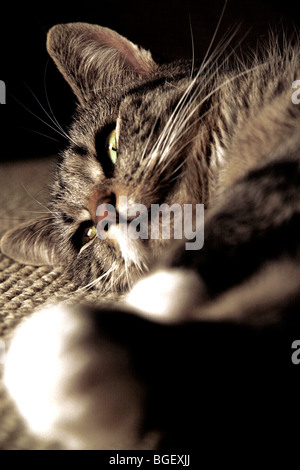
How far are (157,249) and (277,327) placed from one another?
11.4 inches

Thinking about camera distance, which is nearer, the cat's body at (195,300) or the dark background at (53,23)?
the cat's body at (195,300)

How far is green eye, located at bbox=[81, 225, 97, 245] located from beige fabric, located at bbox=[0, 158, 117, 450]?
87 millimetres

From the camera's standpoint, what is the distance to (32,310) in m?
0.73

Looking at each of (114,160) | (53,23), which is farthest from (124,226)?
(53,23)

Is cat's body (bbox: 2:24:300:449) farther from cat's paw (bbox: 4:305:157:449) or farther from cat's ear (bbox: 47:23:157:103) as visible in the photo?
cat's ear (bbox: 47:23:157:103)

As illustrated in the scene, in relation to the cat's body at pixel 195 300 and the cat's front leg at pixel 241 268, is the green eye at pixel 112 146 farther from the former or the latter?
the cat's front leg at pixel 241 268

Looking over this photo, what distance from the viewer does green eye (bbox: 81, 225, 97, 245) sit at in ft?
3.13

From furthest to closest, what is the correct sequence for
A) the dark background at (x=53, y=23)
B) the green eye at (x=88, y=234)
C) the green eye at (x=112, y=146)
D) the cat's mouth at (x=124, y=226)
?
the dark background at (x=53, y=23) < the green eye at (x=88, y=234) < the green eye at (x=112, y=146) < the cat's mouth at (x=124, y=226)

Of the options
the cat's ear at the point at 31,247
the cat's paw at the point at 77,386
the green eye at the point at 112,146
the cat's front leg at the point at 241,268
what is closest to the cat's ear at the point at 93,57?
the green eye at the point at 112,146

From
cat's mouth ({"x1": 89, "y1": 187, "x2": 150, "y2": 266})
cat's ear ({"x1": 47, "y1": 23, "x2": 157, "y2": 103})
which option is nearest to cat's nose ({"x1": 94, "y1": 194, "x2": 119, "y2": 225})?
cat's mouth ({"x1": 89, "y1": 187, "x2": 150, "y2": 266})

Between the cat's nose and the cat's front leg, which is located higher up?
the cat's nose

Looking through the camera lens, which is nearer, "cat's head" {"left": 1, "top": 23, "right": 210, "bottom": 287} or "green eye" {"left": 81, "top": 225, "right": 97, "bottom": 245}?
"cat's head" {"left": 1, "top": 23, "right": 210, "bottom": 287}

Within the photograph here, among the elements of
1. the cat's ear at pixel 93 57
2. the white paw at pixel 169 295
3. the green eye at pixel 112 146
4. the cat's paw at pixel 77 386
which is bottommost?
the cat's paw at pixel 77 386

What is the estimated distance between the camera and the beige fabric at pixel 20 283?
0.44m
